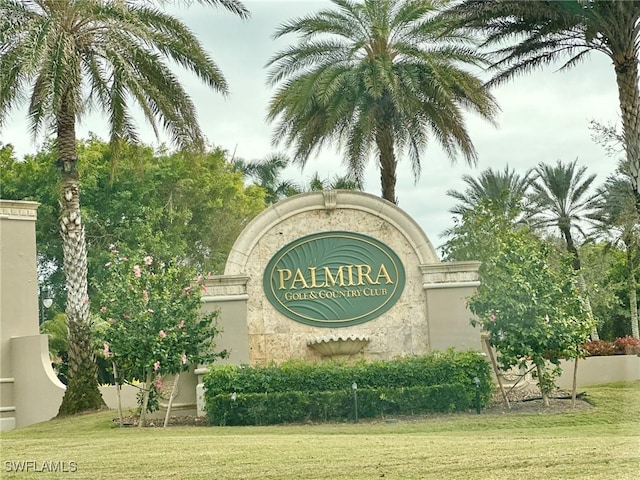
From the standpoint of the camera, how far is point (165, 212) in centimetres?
3972

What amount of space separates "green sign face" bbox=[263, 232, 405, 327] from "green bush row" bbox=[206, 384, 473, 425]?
2.92 m

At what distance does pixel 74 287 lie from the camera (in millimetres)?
22250

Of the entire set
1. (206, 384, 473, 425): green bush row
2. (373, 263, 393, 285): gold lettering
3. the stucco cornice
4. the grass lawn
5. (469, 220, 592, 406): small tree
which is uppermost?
the stucco cornice

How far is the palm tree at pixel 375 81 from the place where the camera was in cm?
2580

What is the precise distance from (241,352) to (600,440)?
9.35 meters

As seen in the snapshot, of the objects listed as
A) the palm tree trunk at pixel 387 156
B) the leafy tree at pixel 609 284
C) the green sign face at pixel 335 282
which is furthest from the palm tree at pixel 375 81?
the leafy tree at pixel 609 284

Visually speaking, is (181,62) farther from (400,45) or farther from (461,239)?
(461,239)

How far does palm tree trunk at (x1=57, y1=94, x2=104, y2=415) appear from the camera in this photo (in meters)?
22.2

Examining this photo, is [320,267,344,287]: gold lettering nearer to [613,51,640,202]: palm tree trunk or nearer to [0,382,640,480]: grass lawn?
[0,382,640,480]: grass lawn

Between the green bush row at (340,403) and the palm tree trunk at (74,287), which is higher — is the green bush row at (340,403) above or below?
below

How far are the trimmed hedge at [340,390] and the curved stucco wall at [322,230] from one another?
2099mm

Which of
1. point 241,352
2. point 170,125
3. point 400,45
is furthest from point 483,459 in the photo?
point 400,45

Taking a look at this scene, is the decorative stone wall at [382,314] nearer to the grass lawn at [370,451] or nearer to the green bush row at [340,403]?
the green bush row at [340,403]

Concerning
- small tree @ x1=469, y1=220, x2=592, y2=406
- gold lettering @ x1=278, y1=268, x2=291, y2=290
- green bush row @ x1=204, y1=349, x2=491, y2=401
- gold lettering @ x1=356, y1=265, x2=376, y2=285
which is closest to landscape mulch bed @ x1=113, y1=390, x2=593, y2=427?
small tree @ x1=469, y1=220, x2=592, y2=406
